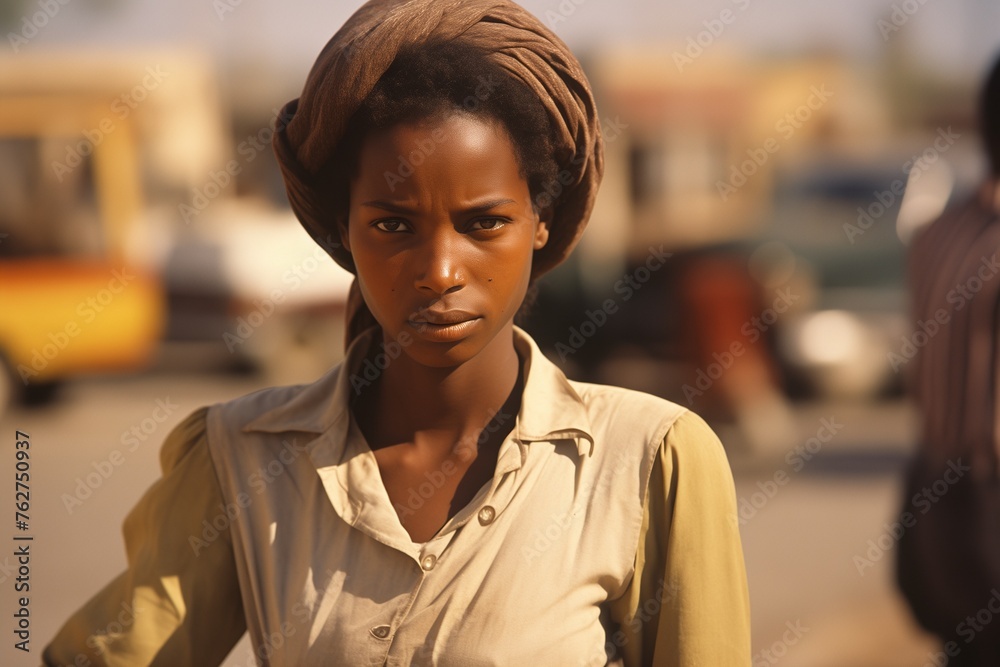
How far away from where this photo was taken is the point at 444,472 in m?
1.74

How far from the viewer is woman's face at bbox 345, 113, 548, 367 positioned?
1.59m

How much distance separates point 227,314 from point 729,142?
6211mm

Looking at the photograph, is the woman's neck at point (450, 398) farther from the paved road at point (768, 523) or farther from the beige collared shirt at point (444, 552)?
the paved road at point (768, 523)

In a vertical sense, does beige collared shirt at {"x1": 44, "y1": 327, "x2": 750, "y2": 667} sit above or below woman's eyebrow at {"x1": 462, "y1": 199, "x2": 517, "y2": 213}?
below

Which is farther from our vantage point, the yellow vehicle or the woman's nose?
the yellow vehicle

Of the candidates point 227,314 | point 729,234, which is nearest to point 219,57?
point 227,314

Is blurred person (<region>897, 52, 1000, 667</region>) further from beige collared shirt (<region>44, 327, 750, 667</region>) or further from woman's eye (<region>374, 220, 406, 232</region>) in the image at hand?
woman's eye (<region>374, 220, 406, 232</region>)

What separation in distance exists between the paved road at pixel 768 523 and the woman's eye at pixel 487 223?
12.4 ft

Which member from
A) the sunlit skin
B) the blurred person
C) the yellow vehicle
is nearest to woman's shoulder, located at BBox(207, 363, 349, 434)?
the sunlit skin

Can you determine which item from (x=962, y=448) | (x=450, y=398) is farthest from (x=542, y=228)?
(x=962, y=448)

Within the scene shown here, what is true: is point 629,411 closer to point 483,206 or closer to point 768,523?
point 483,206

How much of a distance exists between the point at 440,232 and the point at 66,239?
10.8m

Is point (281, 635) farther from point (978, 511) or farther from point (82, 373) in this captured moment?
point (82, 373)

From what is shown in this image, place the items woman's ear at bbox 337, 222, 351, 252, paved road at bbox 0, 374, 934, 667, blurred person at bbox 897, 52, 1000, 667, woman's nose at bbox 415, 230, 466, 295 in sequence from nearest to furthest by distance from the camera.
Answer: woman's nose at bbox 415, 230, 466, 295, woman's ear at bbox 337, 222, 351, 252, blurred person at bbox 897, 52, 1000, 667, paved road at bbox 0, 374, 934, 667
